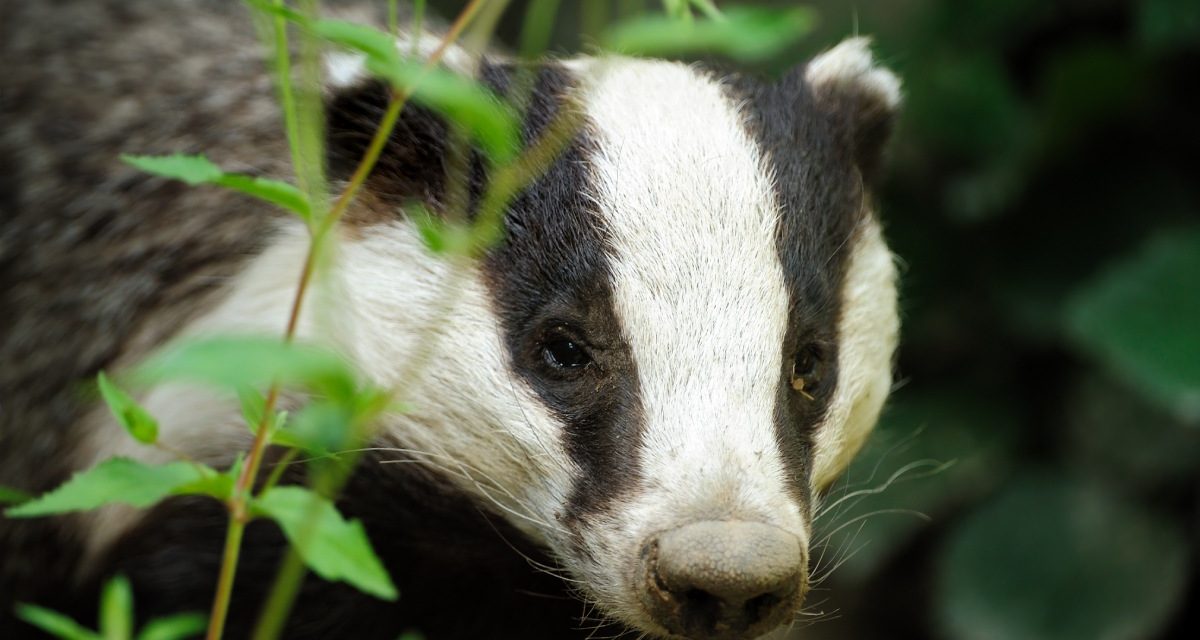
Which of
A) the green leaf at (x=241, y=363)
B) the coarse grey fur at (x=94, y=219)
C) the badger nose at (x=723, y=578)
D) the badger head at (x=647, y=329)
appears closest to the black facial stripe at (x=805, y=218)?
the badger head at (x=647, y=329)

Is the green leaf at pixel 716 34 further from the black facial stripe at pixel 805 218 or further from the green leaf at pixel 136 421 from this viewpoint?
the black facial stripe at pixel 805 218

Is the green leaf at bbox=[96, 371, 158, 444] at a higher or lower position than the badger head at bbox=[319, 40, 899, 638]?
lower

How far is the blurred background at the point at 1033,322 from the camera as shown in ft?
12.0

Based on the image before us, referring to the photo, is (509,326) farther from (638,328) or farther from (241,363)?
(241,363)

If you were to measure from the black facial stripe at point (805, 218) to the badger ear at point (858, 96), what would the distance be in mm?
31

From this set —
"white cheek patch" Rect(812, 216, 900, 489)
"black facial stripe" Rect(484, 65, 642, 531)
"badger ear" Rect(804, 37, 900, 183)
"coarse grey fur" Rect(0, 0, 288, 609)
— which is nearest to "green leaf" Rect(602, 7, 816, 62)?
"black facial stripe" Rect(484, 65, 642, 531)

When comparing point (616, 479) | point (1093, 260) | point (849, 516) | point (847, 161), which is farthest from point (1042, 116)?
point (616, 479)

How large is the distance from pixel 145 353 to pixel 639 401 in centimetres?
92

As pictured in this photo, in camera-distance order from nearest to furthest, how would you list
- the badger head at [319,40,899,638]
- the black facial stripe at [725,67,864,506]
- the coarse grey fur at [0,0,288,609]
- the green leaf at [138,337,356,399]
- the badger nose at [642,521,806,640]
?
the green leaf at [138,337,356,399], the badger nose at [642,521,806,640], the badger head at [319,40,899,638], the black facial stripe at [725,67,864,506], the coarse grey fur at [0,0,288,609]

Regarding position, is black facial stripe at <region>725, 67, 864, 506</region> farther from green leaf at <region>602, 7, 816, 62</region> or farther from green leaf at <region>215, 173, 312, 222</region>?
green leaf at <region>215, 173, 312, 222</region>

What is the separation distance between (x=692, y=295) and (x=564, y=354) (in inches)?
8.0

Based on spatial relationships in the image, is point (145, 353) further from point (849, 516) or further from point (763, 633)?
point (849, 516)

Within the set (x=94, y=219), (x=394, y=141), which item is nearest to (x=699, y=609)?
(x=394, y=141)

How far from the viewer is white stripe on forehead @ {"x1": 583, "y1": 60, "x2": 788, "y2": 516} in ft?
6.09
